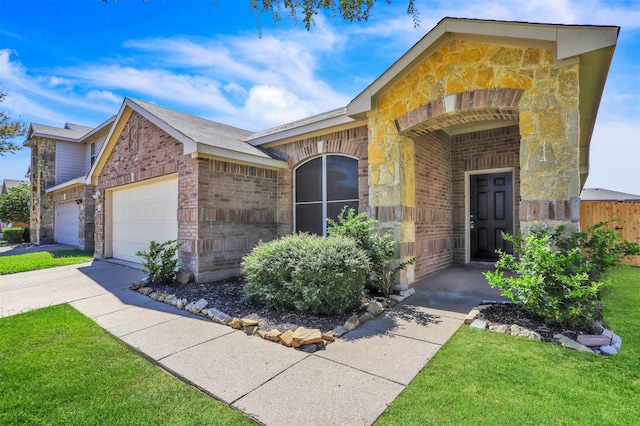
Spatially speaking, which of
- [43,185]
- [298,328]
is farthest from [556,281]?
[43,185]

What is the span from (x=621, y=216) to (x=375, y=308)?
939cm

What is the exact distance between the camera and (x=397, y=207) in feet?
19.0

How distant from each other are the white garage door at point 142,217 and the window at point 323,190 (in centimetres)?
311

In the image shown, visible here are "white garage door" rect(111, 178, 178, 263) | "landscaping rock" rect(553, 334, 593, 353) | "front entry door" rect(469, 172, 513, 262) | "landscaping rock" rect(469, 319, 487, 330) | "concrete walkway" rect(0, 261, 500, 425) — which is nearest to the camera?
"concrete walkway" rect(0, 261, 500, 425)

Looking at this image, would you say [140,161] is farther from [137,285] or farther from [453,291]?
[453,291]

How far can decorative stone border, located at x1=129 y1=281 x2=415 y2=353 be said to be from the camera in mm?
3662

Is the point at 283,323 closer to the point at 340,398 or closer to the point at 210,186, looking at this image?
the point at 340,398

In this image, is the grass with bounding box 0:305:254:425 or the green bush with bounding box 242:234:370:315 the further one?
the green bush with bounding box 242:234:370:315

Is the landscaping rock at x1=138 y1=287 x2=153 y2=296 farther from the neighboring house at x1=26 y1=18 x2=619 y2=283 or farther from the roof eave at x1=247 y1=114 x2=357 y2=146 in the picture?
the roof eave at x1=247 y1=114 x2=357 y2=146

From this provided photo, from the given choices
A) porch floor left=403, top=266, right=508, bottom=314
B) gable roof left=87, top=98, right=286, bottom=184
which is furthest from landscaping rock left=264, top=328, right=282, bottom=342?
gable roof left=87, top=98, right=286, bottom=184

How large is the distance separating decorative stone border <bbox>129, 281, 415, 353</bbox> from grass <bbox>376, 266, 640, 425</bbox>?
121 cm

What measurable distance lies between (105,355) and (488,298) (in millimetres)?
5544

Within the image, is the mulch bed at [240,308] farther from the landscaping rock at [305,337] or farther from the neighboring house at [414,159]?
the neighboring house at [414,159]

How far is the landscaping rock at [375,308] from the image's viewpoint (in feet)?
15.3
